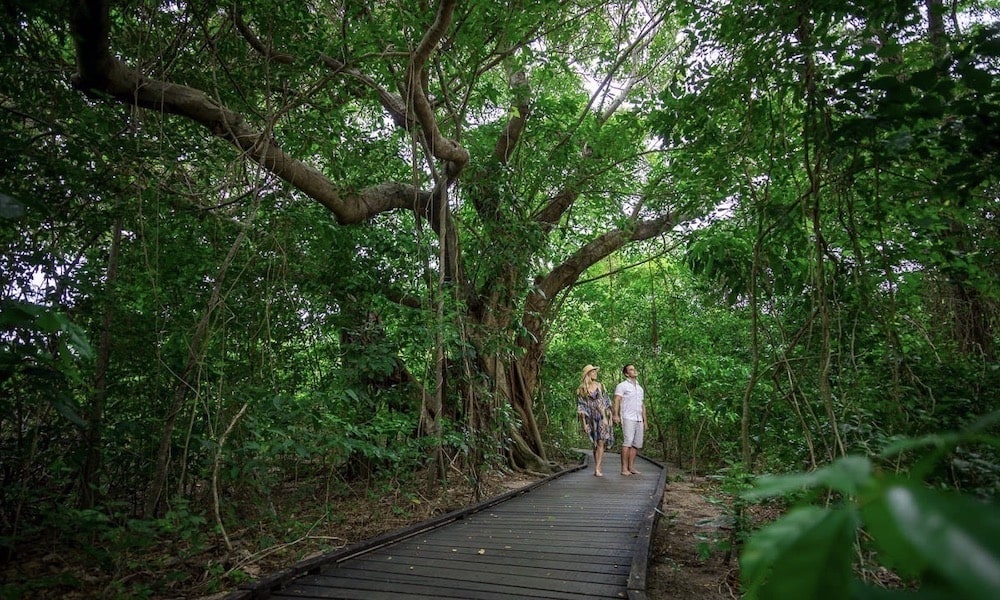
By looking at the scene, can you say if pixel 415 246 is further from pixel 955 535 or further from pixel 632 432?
pixel 955 535

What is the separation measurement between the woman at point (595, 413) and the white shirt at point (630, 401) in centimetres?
81

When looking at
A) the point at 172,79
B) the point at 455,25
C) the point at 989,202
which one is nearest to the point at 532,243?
the point at 455,25

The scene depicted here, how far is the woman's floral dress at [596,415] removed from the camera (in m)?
8.59

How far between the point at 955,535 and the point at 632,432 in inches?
314

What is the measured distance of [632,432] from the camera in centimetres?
792

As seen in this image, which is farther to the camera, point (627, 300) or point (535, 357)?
point (627, 300)

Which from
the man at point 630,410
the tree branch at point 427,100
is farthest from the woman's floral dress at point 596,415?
the tree branch at point 427,100

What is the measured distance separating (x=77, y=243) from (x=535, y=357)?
781cm

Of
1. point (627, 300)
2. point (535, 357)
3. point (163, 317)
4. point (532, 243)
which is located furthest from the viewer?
point (627, 300)

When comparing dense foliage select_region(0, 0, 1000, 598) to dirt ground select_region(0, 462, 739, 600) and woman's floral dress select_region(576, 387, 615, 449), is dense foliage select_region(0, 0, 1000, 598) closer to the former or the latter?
dirt ground select_region(0, 462, 739, 600)

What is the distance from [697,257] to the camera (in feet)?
15.2

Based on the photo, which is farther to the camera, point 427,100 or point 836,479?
point 427,100

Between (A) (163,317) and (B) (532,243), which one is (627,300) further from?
(A) (163,317)

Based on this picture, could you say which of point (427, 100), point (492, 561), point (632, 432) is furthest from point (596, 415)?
point (427, 100)
